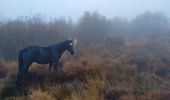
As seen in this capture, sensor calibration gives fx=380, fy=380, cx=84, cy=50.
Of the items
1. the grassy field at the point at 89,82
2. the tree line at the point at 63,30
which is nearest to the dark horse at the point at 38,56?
the grassy field at the point at 89,82

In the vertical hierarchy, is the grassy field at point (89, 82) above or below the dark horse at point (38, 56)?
below

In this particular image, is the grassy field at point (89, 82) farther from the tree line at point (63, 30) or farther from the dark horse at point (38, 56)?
the tree line at point (63, 30)

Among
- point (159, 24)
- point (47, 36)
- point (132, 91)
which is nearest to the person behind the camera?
point (132, 91)

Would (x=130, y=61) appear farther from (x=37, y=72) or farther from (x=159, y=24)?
(x=159, y=24)

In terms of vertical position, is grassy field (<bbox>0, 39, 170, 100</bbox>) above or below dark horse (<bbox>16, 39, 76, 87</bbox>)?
below

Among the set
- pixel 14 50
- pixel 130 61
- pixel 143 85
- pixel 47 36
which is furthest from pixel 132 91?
pixel 47 36

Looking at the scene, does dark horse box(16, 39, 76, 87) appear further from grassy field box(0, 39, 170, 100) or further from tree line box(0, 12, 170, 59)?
tree line box(0, 12, 170, 59)

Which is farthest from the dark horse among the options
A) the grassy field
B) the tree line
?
the tree line

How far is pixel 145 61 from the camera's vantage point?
18.7m

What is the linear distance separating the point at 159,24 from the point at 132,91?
33914 millimetres

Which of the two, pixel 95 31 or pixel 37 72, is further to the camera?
pixel 95 31

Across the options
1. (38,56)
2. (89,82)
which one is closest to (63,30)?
(38,56)

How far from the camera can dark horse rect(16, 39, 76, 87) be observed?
1288cm

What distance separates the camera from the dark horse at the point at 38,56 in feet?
42.2
